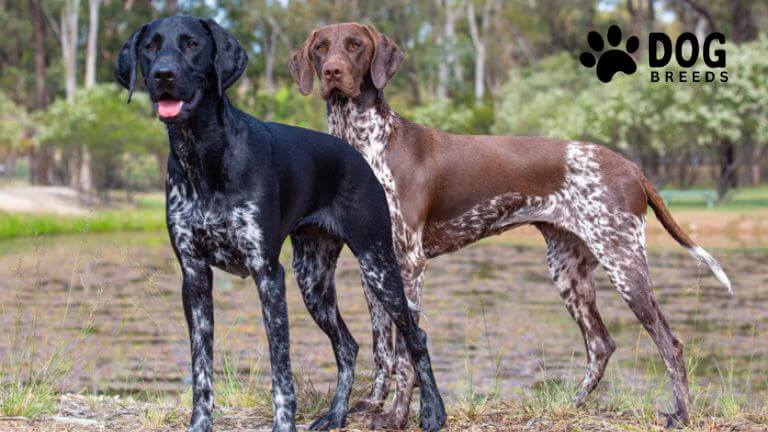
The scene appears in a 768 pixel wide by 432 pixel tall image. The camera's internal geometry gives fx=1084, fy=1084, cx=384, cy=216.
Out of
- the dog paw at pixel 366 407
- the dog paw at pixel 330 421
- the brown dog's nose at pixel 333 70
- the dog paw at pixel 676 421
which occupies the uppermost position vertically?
the brown dog's nose at pixel 333 70

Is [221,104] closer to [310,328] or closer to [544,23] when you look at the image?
[310,328]

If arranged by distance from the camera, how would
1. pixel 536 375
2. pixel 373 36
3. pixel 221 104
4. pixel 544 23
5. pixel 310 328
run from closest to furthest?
pixel 221 104, pixel 373 36, pixel 536 375, pixel 310 328, pixel 544 23

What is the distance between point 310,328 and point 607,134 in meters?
28.5

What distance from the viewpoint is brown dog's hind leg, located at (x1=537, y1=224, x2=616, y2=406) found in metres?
7.52

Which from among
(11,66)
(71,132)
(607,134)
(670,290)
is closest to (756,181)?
(607,134)

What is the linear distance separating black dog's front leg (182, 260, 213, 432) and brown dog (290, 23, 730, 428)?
4.50 ft

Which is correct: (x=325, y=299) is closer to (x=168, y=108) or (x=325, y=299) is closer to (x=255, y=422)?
(x=255, y=422)

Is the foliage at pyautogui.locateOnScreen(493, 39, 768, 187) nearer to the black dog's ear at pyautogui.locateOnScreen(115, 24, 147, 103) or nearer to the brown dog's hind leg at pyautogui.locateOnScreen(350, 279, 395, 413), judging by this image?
the brown dog's hind leg at pyautogui.locateOnScreen(350, 279, 395, 413)

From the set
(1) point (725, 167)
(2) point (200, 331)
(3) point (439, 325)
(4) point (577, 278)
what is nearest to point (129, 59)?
(2) point (200, 331)

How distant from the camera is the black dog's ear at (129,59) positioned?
5102 mm

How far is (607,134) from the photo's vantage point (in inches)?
1571

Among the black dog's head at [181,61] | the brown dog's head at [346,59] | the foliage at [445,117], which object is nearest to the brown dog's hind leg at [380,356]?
the brown dog's head at [346,59]

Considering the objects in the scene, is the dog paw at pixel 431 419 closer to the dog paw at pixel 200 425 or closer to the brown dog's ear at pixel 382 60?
the dog paw at pixel 200 425

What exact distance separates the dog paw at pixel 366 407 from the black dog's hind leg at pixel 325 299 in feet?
1.03
